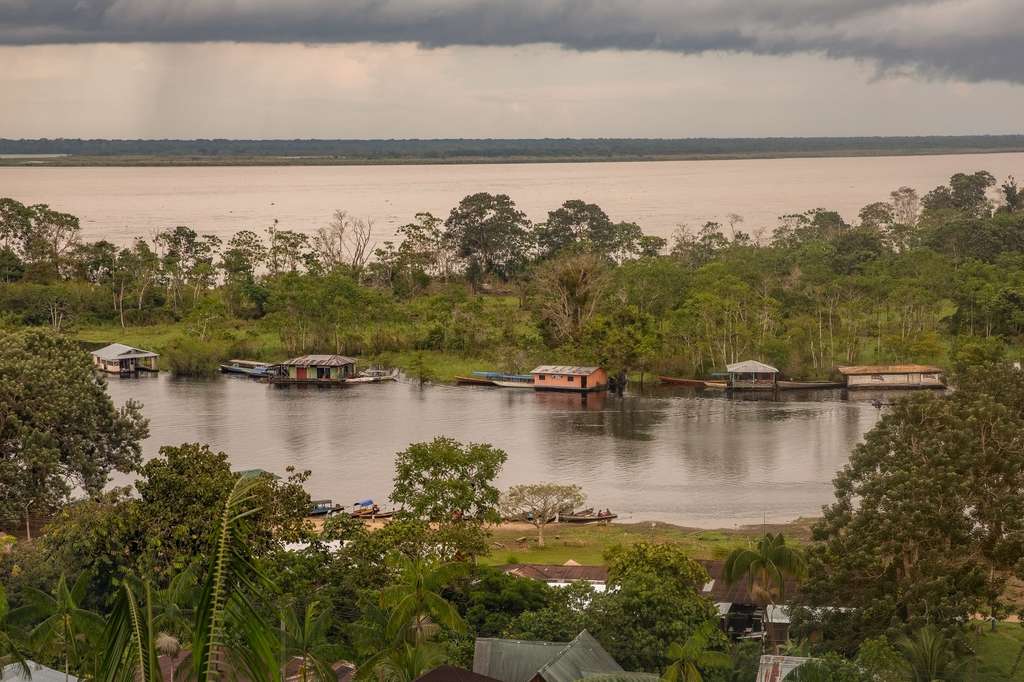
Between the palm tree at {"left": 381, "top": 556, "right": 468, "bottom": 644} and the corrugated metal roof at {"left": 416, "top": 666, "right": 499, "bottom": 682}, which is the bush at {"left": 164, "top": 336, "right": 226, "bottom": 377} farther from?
the corrugated metal roof at {"left": 416, "top": 666, "right": 499, "bottom": 682}

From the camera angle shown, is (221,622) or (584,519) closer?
(221,622)

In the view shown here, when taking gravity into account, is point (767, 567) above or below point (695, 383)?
below

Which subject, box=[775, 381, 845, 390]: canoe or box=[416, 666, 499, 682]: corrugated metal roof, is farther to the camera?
box=[775, 381, 845, 390]: canoe

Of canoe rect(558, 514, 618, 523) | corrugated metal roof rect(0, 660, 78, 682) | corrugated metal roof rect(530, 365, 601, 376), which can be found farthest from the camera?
→ corrugated metal roof rect(530, 365, 601, 376)

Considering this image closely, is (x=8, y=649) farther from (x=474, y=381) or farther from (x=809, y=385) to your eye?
(x=809, y=385)

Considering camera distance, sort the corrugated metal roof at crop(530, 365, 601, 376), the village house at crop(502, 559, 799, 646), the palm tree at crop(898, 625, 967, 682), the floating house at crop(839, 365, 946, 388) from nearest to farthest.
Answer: the palm tree at crop(898, 625, 967, 682) < the village house at crop(502, 559, 799, 646) < the floating house at crop(839, 365, 946, 388) < the corrugated metal roof at crop(530, 365, 601, 376)

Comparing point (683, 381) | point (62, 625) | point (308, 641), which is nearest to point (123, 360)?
point (683, 381)

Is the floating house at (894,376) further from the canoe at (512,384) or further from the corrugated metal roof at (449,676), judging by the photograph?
the corrugated metal roof at (449,676)

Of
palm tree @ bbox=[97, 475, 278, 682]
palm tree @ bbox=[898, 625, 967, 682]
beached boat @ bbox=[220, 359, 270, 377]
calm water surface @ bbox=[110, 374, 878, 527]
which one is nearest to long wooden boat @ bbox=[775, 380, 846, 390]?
calm water surface @ bbox=[110, 374, 878, 527]
